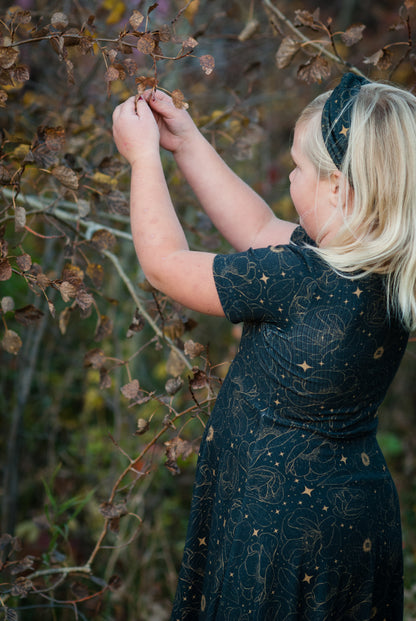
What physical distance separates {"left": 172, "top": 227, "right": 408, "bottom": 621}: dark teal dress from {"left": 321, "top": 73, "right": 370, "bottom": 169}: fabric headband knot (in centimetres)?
21

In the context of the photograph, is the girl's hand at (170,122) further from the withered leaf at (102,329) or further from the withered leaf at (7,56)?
the withered leaf at (102,329)

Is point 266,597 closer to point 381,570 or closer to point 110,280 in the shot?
point 381,570

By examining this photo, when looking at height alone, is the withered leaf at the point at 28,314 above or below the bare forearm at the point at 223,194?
below

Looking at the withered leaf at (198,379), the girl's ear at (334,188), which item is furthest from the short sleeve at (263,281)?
the withered leaf at (198,379)

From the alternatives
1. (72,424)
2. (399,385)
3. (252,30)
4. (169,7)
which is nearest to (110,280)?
(72,424)

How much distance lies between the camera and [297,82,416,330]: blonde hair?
3.86 ft

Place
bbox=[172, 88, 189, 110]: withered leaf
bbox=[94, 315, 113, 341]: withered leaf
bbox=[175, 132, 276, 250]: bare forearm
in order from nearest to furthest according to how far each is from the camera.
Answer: bbox=[172, 88, 189, 110]: withered leaf
bbox=[175, 132, 276, 250]: bare forearm
bbox=[94, 315, 113, 341]: withered leaf

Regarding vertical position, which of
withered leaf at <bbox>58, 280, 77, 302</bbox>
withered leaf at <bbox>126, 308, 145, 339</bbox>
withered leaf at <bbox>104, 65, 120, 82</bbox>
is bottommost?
withered leaf at <bbox>126, 308, 145, 339</bbox>

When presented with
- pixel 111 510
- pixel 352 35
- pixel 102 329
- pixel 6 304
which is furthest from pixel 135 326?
pixel 352 35

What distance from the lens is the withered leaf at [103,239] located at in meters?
1.56

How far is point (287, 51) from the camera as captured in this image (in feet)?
5.18

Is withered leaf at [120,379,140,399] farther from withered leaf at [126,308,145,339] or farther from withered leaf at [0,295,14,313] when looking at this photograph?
withered leaf at [0,295,14,313]

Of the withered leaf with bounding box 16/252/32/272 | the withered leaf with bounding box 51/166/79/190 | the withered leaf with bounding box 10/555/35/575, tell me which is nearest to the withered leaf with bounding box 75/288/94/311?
the withered leaf with bounding box 16/252/32/272

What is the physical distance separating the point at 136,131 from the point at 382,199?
53 centimetres
